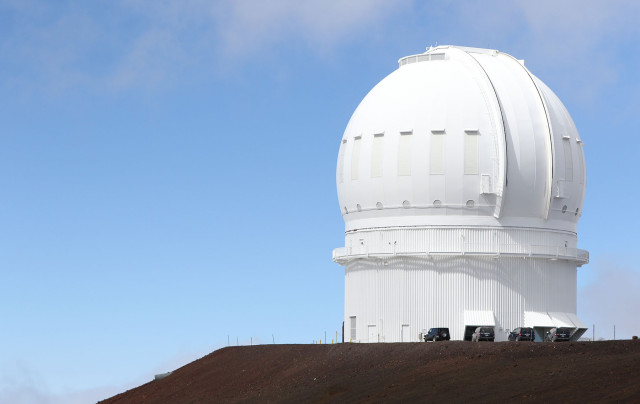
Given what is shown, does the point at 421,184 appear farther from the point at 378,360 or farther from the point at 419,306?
the point at 378,360

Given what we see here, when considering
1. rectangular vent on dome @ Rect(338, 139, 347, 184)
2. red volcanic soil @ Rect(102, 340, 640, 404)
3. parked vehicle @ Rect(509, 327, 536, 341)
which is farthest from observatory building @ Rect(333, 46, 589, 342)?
red volcanic soil @ Rect(102, 340, 640, 404)

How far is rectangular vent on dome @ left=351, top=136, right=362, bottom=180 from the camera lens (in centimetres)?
5525

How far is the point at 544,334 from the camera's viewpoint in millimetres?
53969

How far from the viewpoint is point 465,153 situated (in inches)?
2064

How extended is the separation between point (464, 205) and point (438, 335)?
605 cm

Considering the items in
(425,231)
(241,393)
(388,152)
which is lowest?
(241,393)

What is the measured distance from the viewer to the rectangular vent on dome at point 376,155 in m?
54.0

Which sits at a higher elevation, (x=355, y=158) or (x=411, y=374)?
(x=355, y=158)

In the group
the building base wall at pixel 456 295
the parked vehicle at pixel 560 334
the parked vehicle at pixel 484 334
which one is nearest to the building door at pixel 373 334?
the building base wall at pixel 456 295

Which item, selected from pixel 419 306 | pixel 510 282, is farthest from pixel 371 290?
pixel 510 282

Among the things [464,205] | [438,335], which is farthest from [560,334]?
[464,205]

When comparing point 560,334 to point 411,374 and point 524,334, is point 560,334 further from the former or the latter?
point 411,374

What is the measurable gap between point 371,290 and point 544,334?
7.97 meters

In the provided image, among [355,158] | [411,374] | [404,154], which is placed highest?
[355,158]
